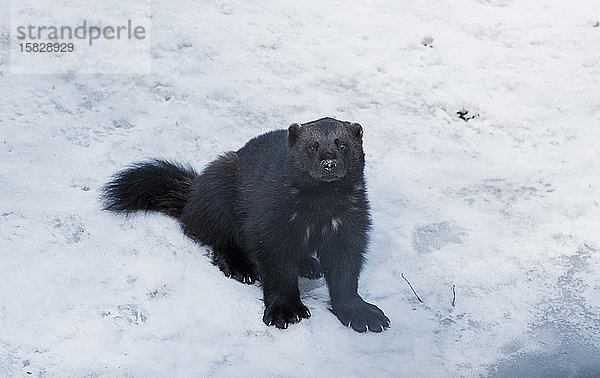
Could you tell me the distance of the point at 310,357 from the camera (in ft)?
11.4

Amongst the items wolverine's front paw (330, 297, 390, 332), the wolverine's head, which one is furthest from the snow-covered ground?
the wolverine's head

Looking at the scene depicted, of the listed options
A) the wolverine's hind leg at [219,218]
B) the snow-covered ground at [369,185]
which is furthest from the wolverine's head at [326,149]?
the snow-covered ground at [369,185]

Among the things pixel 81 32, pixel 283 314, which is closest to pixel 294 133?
pixel 283 314

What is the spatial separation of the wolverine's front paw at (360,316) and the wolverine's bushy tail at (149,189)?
99 centimetres

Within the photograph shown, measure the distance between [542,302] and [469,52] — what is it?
7.88 feet

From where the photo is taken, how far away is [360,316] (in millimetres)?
3689

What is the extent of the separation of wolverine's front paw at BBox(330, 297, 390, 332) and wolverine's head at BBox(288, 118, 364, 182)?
21.7 inches

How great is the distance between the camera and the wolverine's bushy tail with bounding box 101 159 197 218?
165 inches

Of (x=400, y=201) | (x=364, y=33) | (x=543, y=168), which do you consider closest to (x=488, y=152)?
(x=543, y=168)

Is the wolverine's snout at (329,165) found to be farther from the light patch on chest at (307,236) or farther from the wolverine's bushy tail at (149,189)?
the wolverine's bushy tail at (149,189)

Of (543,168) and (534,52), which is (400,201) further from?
(534,52)

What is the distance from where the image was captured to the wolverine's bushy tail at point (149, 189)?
165 inches

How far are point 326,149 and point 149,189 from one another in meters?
1.06

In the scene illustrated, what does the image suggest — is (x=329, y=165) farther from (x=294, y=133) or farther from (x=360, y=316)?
(x=360, y=316)
